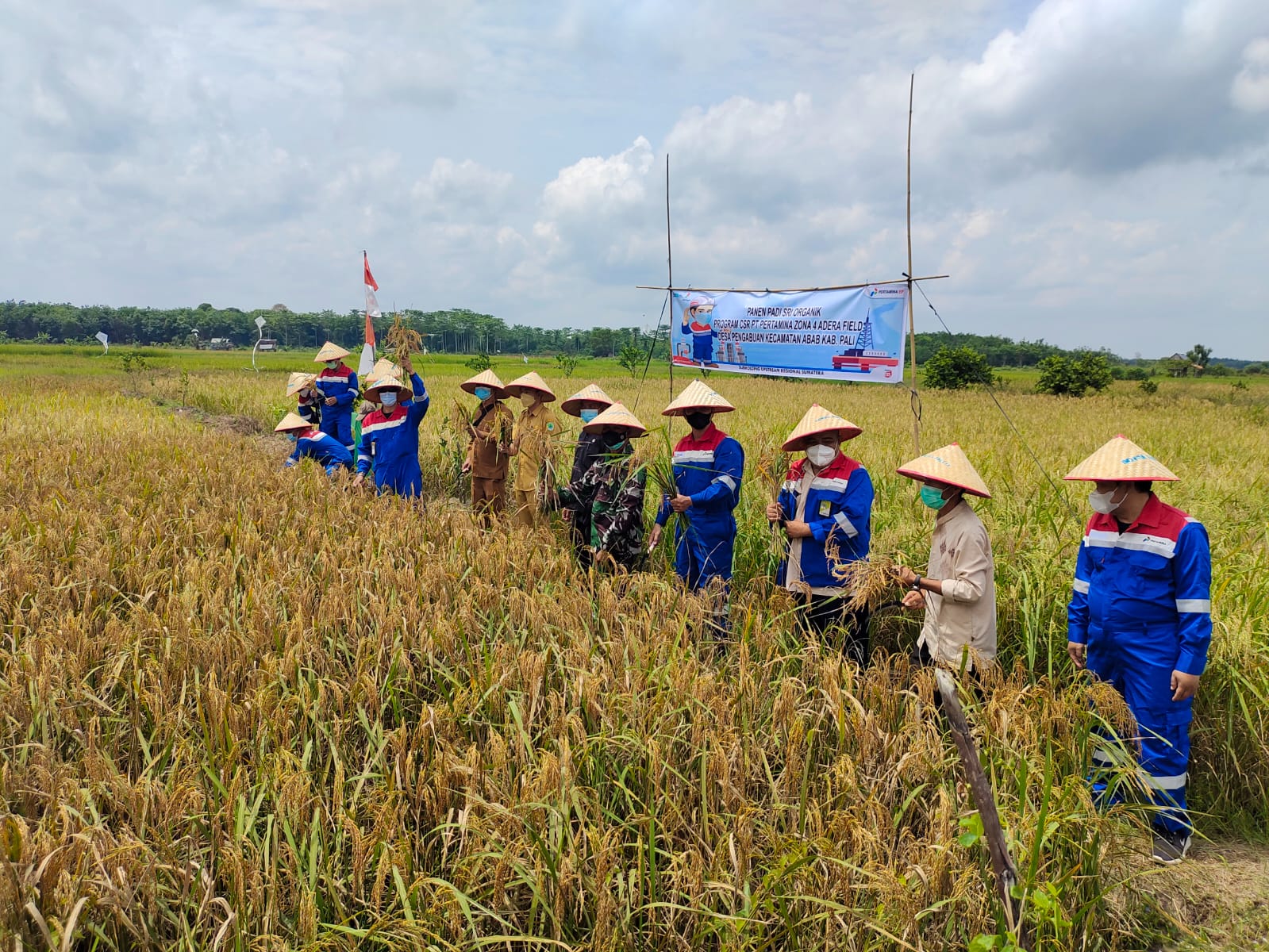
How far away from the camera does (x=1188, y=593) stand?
9.25 ft

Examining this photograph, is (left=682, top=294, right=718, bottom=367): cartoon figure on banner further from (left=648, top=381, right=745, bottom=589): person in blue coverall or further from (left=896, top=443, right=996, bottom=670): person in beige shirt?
(left=896, top=443, right=996, bottom=670): person in beige shirt

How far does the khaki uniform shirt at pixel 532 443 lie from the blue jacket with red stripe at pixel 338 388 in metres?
4.47

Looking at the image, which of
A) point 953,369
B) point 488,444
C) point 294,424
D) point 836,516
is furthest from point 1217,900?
point 953,369

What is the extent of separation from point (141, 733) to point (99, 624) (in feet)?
4.50

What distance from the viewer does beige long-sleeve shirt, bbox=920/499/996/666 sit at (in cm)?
322

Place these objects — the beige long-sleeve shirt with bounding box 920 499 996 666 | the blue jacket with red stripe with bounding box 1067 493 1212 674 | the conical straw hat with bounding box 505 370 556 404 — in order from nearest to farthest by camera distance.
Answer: the blue jacket with red stripe with bounding box 1067 493 1212 674, the beige long-sleeve shirt with bounding box 920 499 996 666, the conical straw hat with bounding box 505 370 556 404

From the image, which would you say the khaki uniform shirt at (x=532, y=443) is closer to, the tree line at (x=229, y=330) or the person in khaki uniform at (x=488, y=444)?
the person in khaki uniform at (x=488, y=444)

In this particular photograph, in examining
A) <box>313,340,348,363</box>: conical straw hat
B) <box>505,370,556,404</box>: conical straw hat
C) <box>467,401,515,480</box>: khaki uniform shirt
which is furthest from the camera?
<box>313,340,348,363</box>: conical straw hat

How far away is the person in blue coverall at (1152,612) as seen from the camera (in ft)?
9.22

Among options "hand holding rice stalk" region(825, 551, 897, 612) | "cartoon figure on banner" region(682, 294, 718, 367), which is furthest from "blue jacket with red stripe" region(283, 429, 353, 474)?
"hand holding rice stalk" region(825, 551, 897, 612)

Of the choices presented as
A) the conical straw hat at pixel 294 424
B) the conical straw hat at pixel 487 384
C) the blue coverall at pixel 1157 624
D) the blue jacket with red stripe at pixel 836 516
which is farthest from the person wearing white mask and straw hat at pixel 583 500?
the conical straw hat at pixel 294 424

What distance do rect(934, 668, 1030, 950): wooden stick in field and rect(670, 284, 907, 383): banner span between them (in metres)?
3.54

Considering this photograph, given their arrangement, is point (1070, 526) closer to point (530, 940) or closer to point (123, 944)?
point (530, 940)

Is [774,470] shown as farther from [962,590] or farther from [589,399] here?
[962,590]
